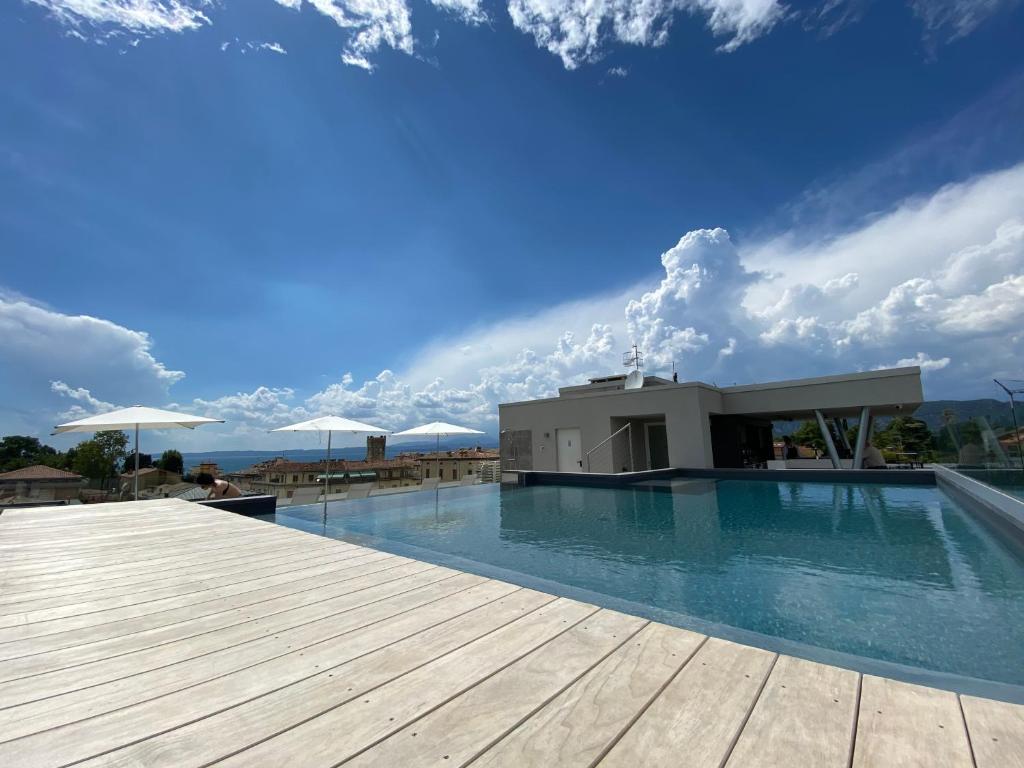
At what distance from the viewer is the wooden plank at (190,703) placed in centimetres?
127

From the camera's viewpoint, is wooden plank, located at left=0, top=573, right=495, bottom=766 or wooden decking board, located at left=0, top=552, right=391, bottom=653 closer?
wooden plank, located at left=0, top=573, right=495, bottom=766

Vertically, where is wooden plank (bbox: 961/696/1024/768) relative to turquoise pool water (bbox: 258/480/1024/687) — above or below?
above

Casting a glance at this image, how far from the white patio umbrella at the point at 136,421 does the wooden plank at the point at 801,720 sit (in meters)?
10.5

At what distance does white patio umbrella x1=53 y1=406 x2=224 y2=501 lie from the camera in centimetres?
862

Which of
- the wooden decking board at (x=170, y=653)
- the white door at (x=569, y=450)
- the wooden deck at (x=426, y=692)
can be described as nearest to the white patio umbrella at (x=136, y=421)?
the wooden deck at (x=426, y=692)

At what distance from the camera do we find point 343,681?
65.1 inches

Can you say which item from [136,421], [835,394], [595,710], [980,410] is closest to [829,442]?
[835,394]

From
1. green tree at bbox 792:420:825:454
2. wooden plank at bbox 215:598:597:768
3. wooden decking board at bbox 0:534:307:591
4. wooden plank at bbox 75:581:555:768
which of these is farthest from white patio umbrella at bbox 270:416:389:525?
green tree at bbox 792:420:825:454

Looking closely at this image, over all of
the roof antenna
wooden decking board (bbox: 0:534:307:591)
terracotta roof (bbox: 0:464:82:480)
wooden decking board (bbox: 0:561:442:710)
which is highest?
the roof antenna

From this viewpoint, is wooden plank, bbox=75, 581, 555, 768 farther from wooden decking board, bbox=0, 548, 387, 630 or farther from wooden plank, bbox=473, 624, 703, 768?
wooden decking board, bbox=0, 548, 387, 630

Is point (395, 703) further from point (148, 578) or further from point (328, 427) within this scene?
point (328, 427)

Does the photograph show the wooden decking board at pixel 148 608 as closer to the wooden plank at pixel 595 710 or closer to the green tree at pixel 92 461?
the wooden plank at pixel 595 710

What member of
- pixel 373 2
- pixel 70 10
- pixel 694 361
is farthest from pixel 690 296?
pixel 70 10

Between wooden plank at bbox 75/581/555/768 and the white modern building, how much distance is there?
1710cm
